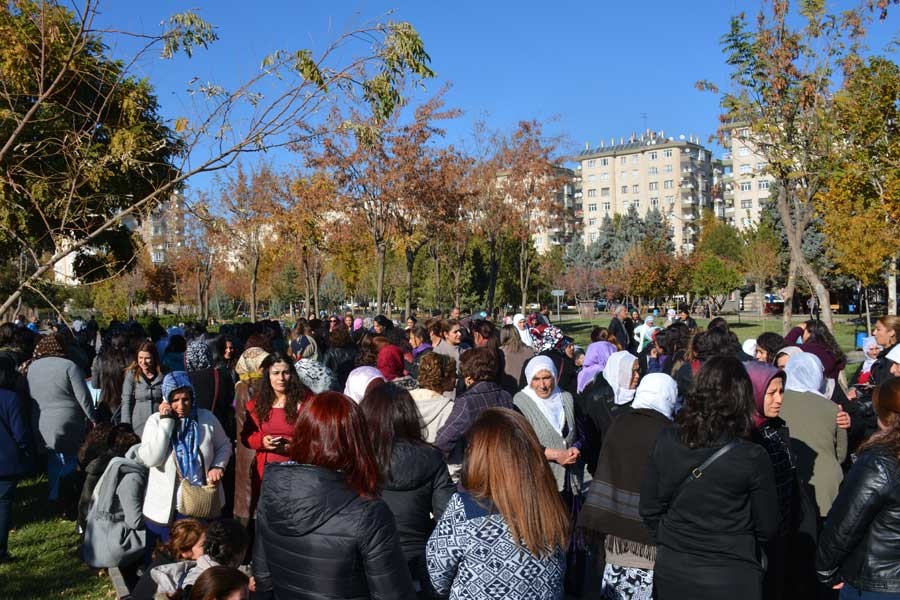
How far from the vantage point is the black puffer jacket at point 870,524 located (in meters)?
3.44

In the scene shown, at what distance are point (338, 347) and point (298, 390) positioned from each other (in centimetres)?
399

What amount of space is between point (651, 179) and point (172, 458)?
4523 inches

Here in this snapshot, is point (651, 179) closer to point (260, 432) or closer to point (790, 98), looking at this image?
point (790, 98)

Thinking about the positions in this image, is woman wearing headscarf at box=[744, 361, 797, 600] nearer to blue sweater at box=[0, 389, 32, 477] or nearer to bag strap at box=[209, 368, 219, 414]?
bag strap at box=[209, 368, 219, 414]

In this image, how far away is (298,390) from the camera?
593cm

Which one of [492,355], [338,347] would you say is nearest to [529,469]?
[492,355]

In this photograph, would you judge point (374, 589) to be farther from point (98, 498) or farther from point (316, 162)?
point (316, 162)

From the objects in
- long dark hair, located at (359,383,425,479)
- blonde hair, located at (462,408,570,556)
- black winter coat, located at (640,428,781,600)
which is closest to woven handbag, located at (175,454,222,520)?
long dark hair, located at (359,383,425,479)

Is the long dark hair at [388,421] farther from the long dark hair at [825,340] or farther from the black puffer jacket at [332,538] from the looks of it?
the long dark hair at [825,340]

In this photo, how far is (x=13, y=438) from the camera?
6.52 m

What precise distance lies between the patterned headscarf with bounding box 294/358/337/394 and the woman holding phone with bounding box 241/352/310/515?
92 cm

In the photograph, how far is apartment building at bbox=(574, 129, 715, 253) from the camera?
112 meters

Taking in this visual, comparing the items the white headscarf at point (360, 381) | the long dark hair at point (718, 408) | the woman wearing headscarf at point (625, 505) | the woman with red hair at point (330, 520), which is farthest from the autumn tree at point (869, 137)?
the woman with red hair at point (330, 520)

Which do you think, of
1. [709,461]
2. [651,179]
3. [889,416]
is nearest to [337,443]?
[709,461]
